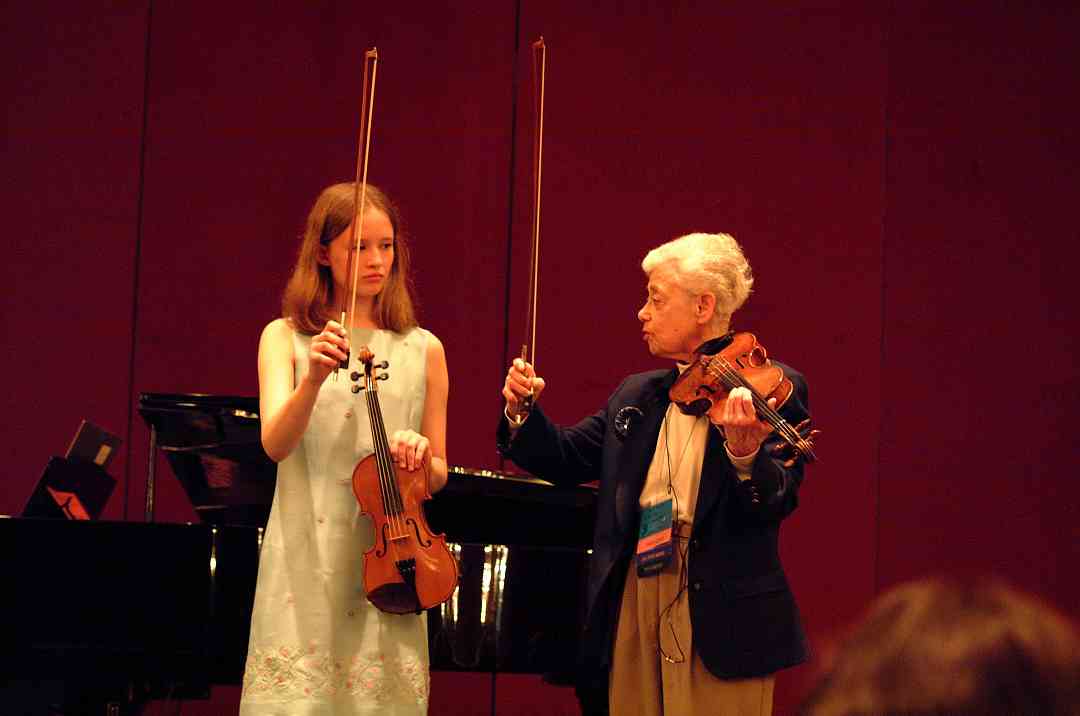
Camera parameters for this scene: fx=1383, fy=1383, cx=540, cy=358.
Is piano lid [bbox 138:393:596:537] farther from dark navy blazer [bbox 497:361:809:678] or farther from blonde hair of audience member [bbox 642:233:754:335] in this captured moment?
blonde hair of audience member [bbox 642:233:754:335]

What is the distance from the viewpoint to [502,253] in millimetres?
4703

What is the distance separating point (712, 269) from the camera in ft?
8.61

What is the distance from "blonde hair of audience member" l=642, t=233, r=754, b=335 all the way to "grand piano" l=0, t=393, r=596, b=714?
81 cm

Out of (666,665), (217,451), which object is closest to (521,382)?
(666,665)

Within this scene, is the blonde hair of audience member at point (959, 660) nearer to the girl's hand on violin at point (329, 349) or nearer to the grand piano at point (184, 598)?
the girl's hand on violin at point (329, 349)

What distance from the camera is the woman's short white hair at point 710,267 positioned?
2.62 metres

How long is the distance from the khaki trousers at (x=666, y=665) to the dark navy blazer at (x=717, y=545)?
0.02 meters

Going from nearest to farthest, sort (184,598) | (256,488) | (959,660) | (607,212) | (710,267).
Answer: (959,660) → (710,267) → (184,598) → (256,488) → (607,212)

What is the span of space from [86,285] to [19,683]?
6.21ft

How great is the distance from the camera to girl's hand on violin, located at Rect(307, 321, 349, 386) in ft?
7.52

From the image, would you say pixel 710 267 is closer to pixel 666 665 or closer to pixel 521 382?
pixel 521 382

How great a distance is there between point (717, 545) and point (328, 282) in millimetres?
890

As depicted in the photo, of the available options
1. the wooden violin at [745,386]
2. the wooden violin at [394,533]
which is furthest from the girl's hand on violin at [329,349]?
the wooden violin at [745,386]

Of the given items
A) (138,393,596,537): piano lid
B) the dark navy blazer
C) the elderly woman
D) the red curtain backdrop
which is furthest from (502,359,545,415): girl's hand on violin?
the red curtain backdrop
